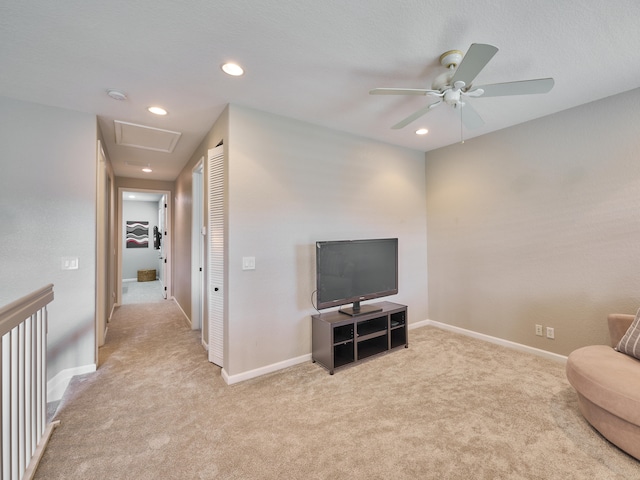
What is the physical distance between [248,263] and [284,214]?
0.62m

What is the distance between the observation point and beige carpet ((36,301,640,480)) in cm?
163

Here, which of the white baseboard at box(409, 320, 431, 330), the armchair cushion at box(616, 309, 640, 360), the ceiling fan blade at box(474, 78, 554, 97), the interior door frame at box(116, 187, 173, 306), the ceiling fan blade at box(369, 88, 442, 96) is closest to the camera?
the ceiling fan blade at box(474, 78, 554, 97)

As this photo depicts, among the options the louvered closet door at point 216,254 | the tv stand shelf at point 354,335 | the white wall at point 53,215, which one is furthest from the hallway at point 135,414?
the tv stand shelf at point 354,335

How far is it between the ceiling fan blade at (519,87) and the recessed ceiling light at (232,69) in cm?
168

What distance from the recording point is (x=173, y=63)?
2.04 metres

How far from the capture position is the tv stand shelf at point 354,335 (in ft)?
9.28

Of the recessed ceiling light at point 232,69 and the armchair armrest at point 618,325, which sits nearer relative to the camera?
the recessed ceiling light at point 232,69

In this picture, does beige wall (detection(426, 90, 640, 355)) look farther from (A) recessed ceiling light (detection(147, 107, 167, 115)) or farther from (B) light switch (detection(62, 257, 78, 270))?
(B) light switch (detection(62, 257, 78, 270))

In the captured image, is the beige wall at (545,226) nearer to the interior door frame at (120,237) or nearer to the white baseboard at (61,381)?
the white baseboard at (61,381)

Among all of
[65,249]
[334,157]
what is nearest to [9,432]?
[65,249]

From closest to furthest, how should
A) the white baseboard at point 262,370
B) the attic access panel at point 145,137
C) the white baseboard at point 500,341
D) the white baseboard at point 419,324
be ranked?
the white baseboard at point 262,370, the white baseboard at point 500,341, the attic access panel at point 145,137, the white baseboard at point 419,324

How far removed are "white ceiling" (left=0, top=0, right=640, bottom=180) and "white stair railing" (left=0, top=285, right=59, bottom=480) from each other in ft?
5.22

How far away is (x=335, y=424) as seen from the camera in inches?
79.2

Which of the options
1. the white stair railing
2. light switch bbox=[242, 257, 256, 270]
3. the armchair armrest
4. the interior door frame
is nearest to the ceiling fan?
light switch bbox=[242, 257, 256, 270]
